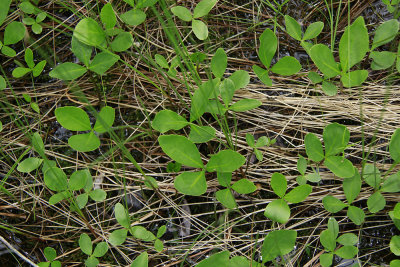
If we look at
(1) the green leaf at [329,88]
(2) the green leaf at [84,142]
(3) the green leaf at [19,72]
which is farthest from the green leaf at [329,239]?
(3) the green leaf at [19,72]

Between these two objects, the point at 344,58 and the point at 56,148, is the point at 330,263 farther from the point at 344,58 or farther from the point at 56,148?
the point at 56,148

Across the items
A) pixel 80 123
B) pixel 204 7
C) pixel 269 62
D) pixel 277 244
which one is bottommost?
pixel 277 244

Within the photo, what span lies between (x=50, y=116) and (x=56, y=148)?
0.16 m

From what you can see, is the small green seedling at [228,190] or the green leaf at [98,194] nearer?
the small green seedling at [228,190]

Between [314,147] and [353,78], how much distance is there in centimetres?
35

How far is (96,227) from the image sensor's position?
1.61 meters

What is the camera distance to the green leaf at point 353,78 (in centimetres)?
156

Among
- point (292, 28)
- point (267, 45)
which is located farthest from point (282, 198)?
point (292, 28)

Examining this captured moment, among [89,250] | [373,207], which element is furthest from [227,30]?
[89,250]

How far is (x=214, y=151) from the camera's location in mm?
1668

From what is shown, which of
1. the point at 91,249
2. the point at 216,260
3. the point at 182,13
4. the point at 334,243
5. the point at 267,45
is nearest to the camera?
the point at 216,260

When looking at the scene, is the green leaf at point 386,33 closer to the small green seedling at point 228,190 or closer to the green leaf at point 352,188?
the green leaf at point 352,188

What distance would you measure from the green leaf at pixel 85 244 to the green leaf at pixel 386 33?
4.60 ft

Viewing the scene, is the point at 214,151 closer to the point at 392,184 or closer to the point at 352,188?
the point at 352,188
